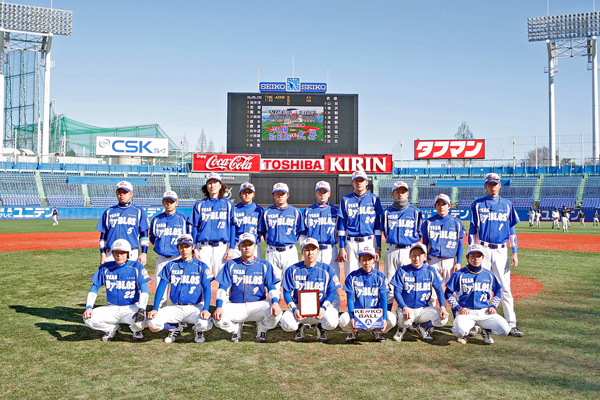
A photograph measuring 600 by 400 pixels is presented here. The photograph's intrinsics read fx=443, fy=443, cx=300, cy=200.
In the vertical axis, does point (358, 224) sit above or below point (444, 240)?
above

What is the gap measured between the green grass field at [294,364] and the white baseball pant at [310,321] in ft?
0.71

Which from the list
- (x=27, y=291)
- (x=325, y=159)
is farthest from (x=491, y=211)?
(x=325, y=159)

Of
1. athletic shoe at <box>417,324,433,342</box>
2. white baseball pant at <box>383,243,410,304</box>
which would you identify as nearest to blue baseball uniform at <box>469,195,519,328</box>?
white baseball pant at <box>383,243,410,304</box>

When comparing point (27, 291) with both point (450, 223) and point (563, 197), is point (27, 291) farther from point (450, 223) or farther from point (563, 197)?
point (563, 197)

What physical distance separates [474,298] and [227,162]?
2901 cm

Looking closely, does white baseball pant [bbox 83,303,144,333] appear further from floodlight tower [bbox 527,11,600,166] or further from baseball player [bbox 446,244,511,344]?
floodlight tower [bbox 527,11,600,166]

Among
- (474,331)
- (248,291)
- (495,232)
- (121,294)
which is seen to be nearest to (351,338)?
(248,291)

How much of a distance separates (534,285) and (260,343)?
6.88 m

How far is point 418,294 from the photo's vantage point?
19.9 ft

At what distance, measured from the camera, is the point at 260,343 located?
19.1 feet

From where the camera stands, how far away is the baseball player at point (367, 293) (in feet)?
19.3

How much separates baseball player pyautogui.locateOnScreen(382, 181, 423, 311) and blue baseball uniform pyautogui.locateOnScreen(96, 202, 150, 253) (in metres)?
3.82

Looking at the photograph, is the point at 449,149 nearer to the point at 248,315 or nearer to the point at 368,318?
the point at 368,318

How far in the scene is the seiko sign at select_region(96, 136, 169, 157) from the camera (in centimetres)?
4428
